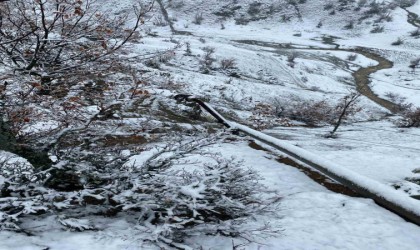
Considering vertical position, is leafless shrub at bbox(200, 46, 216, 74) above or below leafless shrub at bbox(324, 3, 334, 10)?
below

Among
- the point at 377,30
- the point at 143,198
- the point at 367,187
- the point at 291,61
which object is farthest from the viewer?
the point at 377,30

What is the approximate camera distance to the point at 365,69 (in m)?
29.9

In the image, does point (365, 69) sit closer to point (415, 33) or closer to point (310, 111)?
point (415, 33)

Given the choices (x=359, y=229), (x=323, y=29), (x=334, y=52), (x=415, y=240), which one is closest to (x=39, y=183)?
(x=359, y=229)

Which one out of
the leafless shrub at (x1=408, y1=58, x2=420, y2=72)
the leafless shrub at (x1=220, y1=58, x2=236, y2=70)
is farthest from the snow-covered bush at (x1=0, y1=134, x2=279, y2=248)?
the leafless shrub at (x1=408, y1=58, x2=420, y2=72)

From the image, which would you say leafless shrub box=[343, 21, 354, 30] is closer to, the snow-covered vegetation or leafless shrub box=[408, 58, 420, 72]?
leafless shrub box=[408, 58, 420, 72]

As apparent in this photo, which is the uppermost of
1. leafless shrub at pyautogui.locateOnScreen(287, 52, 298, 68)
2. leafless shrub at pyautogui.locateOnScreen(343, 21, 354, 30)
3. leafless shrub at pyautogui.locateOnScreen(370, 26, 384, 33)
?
leafless shrub at pyautogui.locateOnScreen(343, 21, 354, 30)

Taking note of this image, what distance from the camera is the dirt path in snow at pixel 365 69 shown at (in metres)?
22.3

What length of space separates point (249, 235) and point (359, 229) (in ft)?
4.77

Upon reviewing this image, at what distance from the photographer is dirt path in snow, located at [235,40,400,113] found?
2227cm

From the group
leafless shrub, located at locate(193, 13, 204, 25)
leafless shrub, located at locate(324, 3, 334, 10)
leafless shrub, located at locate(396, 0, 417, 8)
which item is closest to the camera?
leafless shrub, located at locate(193, 13, 204, 25)

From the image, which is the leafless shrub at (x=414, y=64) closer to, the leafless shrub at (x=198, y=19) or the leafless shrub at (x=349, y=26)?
the leafless shrub at (x=349, y=26)

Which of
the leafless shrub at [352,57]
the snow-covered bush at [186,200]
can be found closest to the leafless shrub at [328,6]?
the leafless shrub at [352,57]

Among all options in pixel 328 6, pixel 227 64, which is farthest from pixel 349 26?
pixel 227 64
